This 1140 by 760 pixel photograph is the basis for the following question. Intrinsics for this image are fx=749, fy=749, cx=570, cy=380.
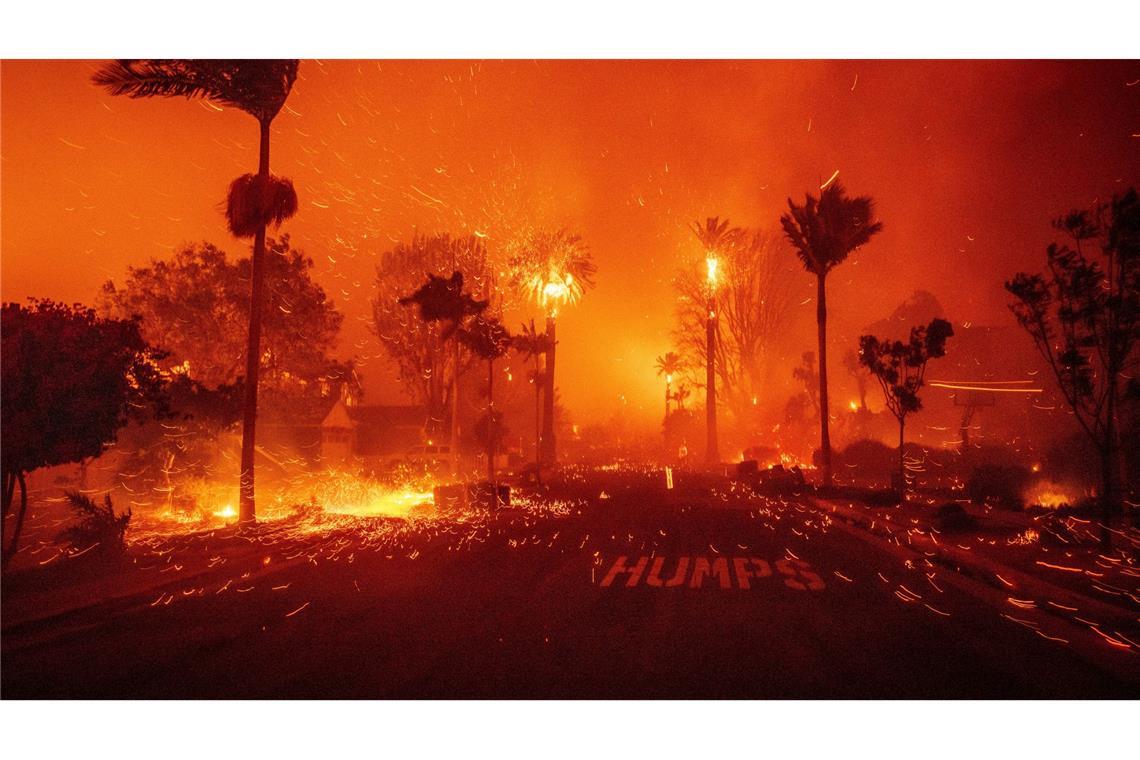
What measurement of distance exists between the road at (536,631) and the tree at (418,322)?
36.5 m

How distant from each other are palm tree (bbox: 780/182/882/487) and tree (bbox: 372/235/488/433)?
892 inches

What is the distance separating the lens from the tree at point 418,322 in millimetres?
50156

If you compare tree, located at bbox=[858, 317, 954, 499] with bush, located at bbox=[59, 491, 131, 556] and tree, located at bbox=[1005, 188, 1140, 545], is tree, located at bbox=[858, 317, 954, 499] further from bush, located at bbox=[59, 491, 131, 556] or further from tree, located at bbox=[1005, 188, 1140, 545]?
bush, located at bbox=[59, 491, 131, 556]

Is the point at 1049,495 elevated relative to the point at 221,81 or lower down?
lower down

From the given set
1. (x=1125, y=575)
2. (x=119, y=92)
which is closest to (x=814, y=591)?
(x=1125, y=575)

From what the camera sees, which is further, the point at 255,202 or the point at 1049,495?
the point at 1049,495

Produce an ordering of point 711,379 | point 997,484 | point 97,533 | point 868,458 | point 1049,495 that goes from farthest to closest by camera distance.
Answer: point 711,379 < point 868,458 < point 997,484 < point 1049,495 < point 97,533

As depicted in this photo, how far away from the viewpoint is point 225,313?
36.8m

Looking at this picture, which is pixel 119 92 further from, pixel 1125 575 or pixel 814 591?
pixel 1125 575

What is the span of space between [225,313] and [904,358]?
3063 cm

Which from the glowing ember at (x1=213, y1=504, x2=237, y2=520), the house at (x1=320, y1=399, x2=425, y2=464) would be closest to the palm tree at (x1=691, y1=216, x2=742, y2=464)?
the house at (x1=320, y1=399, x2=425, y2=464)

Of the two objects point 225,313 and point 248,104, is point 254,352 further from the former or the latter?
point 225,313

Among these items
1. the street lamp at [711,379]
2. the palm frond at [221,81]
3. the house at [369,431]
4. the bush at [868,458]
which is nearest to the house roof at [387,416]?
the house at [369,431]

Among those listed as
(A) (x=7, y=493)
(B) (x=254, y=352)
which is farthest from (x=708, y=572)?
(B) (x=254, y=352)
